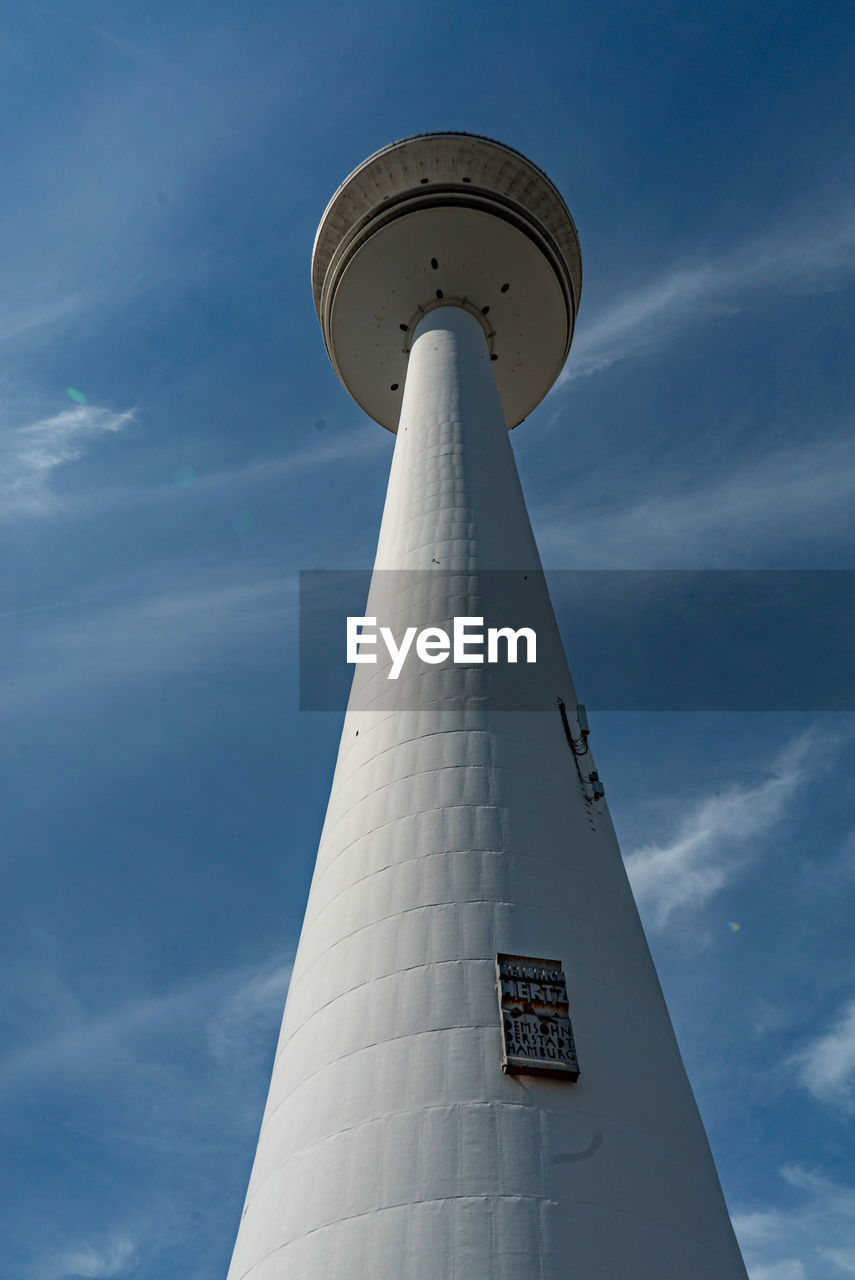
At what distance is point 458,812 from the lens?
14.7m

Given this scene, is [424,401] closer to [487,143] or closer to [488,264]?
[488,264]

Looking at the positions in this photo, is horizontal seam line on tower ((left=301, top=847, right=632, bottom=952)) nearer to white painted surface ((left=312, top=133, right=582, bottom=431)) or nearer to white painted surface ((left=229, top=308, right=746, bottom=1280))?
white painted surface ((left=229, top=308, right=746, bottom=1280))

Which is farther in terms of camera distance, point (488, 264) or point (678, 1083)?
point (488, 264)

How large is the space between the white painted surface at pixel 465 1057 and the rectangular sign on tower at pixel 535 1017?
0.52 ft

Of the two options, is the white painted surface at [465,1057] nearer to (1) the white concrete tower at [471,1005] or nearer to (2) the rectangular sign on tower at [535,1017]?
(1) the white concrete tower at [471,1005]

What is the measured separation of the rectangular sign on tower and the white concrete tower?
1.2 inches

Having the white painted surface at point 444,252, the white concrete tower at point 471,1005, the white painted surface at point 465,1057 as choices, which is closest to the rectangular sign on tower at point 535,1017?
the white concrete tower at point 471,1005

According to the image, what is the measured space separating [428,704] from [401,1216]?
837 centimetres

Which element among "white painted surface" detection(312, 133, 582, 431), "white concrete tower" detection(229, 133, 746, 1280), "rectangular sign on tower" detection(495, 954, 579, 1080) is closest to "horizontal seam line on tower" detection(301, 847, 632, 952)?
"white concrete tower" detection(229, 133, 746, 1280)

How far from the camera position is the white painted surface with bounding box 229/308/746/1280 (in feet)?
33.0

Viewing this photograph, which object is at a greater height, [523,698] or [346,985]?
[523,698]

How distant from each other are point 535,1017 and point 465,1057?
1067mm

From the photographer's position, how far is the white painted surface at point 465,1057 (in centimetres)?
1007

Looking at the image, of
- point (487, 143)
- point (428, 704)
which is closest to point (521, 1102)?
point (428, 704)
